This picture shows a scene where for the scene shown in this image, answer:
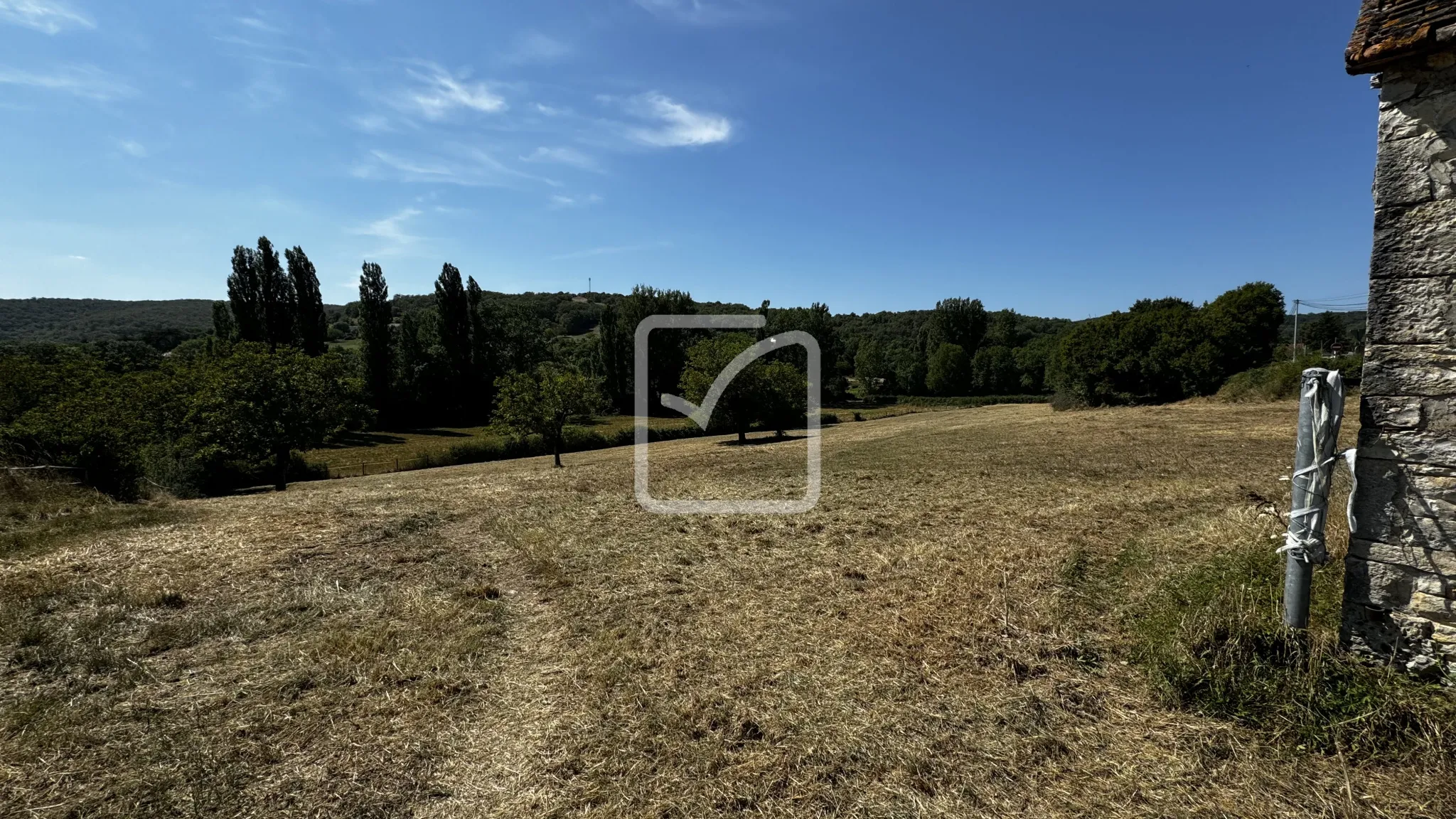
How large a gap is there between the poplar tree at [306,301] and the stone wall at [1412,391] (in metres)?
66.3

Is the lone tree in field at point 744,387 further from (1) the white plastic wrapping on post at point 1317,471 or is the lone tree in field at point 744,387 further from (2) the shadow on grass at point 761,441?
(1) the white plastic wrapping on post at point 1317,471

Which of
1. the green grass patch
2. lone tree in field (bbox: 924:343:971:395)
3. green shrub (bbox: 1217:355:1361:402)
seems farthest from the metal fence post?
lone tree in field (bbox: 924:343:971:395)

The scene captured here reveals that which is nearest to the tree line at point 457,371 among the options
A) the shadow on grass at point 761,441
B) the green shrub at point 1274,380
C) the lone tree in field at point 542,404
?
the lone tree in field at point 542,404

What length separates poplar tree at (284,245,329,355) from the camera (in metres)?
54.5

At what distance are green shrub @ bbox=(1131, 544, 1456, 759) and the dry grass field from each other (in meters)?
0.17

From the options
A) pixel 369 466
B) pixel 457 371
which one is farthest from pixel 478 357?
pixel 369 466

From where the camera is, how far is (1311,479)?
4215mm

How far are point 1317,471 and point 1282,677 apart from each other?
4.95ft

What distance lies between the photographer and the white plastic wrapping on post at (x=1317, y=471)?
4.12m

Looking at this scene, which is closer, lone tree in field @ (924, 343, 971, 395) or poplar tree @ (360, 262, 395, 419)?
poplar tree @ (360, 262, 395, 419)

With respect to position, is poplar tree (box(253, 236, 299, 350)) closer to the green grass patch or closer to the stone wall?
the green grass patch

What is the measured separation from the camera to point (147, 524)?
32.8 feet

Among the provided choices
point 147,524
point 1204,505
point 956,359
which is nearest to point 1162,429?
point 1204,505

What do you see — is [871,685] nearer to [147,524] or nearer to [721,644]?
[721,644]
